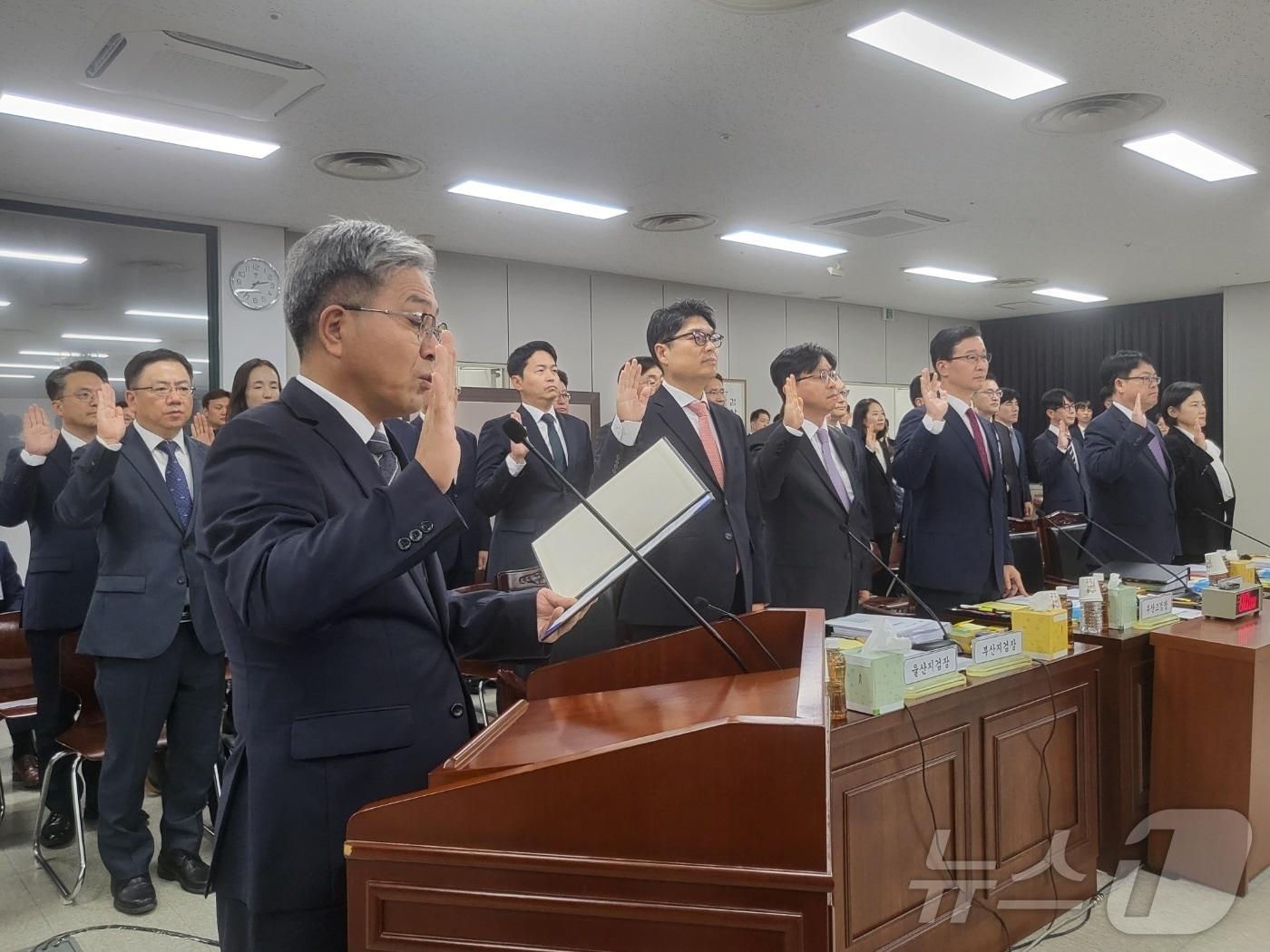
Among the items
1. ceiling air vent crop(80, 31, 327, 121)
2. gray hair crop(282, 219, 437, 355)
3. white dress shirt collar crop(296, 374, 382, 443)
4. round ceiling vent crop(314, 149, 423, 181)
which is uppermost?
round ceiling vent crop(314, 149, 423, 181)

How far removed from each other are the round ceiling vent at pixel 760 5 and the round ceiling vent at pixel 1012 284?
630 centimetres

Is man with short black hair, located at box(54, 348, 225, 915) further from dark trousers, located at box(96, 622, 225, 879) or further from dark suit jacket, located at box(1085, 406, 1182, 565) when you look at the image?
dark suit jacket, located at box(1085, 406, 1182, 565)

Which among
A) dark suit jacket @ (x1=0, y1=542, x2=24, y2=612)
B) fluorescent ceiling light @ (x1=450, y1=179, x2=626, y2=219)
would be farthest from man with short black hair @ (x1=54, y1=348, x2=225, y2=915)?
fluorescent ceiling light @ (x1=450, y1=179, x2=626, y2=219)

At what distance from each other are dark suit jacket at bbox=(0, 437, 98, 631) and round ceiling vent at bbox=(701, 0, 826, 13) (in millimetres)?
2872

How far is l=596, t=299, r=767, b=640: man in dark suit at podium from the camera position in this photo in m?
2.54

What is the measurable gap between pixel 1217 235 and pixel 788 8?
5.63 meters

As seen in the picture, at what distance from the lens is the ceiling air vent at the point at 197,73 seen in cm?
333

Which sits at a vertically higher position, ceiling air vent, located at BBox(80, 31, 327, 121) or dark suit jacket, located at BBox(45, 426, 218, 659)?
ceiling air vent, located at BBox(80, 31, 327, 121)

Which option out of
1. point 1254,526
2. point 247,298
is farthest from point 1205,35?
point 1254,526

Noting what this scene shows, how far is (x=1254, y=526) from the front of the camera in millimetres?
9430

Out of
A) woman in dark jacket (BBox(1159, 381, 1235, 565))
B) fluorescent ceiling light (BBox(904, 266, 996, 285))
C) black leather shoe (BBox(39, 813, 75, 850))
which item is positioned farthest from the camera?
fluorescent ceiling light (BBox(904, 266, 996, 285))

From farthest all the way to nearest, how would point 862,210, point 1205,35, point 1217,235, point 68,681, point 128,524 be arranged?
point 1217,235 < point 862,210 < point 1205,35 < point 68,681 < point 128,524

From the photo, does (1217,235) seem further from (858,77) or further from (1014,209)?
(858,77)

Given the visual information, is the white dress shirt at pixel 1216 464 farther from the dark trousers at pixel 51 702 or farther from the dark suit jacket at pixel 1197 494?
the dark trousers at pixel 51 702
